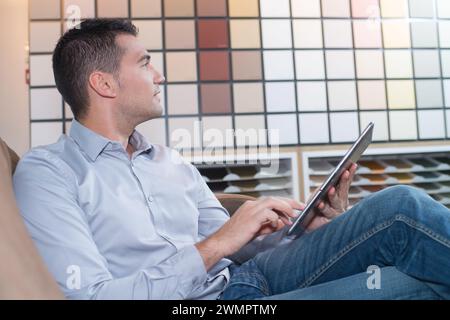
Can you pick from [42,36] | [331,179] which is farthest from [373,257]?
[42,36]

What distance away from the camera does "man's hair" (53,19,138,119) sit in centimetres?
103

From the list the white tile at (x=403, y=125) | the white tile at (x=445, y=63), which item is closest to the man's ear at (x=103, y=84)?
the white tile at (x=403, y=125)

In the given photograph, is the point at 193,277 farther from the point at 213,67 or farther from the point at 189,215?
the point at 213,67

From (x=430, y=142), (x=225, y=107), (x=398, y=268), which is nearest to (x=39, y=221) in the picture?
(x=398, y=268)

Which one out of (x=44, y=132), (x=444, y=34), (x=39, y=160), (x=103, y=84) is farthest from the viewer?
(x=444, y=34)

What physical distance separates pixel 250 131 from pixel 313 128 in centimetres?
36

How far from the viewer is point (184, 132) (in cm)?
239

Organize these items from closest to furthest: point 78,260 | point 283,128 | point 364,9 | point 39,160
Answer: point 78,260
point 39,160
point 283,128
point 364,9

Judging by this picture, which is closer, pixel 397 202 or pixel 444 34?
pixel 397 202

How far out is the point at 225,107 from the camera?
7.99 ft

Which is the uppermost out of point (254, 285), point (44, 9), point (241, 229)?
point (44, 9)

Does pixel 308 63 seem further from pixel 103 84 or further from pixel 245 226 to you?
pixel 245 226

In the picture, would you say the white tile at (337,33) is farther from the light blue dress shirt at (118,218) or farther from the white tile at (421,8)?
the light blue dress shirt at (118,218)

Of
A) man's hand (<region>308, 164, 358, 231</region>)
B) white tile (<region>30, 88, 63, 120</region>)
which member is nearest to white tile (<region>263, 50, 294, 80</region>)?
white tile (<region>30, 88, 63, 120</region>)
